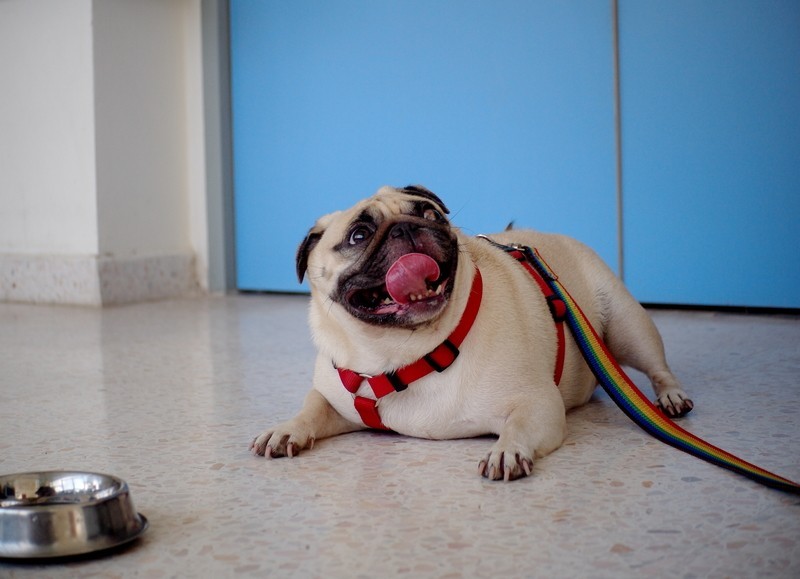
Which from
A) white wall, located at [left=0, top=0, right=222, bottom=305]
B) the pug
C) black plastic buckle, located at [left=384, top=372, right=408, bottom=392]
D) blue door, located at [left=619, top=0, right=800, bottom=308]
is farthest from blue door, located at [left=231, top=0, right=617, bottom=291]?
black plastic buckle, located at [left=384, top=372, right=408, bottom=392]

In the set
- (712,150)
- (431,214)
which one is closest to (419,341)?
(431,214)

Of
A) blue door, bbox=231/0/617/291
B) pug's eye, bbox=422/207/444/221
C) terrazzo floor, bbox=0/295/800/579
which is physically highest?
blue door, bbox=231/0/617/291

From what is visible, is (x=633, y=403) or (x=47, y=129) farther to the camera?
(x=47, y=129)

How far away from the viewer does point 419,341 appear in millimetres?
2104

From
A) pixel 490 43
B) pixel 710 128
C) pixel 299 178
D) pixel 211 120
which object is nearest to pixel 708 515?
pixel 710 128

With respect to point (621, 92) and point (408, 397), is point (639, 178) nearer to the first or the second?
point (621, 92)

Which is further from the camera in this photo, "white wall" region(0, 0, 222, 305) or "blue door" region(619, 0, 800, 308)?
"white wall" region(0, 0, 222, 305)

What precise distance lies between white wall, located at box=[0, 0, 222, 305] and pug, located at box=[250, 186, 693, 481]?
3.77m

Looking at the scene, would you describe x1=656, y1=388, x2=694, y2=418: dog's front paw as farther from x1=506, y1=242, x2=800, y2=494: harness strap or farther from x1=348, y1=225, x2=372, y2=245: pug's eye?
x1=348, y1=225, x2=372, y2=245: pug's eye

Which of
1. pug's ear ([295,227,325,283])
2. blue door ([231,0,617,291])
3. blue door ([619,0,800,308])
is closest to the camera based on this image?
pug's ear ([295,227,325,283])

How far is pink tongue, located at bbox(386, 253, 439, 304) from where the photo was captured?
6.50ft

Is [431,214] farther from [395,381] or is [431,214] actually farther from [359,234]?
[395,381]

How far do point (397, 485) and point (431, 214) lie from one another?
26.5 inches

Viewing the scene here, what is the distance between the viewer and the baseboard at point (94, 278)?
5.64 meters
